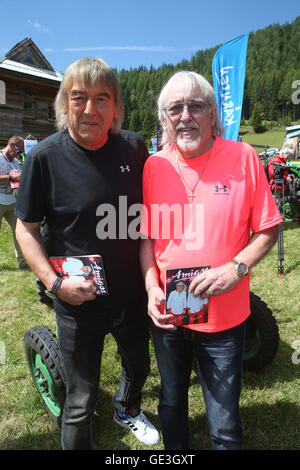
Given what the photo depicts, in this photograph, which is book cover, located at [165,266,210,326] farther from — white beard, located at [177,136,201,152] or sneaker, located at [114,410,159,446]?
sneaker, located at [114,410,159,446]

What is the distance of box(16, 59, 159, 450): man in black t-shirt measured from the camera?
1532 millimetres

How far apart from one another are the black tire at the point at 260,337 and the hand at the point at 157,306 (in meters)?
1.44

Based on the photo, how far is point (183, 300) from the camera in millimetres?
1443

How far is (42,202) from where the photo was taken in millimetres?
1591

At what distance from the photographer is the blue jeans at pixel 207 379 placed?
1.54 m

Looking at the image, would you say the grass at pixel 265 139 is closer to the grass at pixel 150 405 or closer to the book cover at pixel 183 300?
the grass at pixel 150 405

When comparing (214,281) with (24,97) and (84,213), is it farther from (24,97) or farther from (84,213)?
(24,97)

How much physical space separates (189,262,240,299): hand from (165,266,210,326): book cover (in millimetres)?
23

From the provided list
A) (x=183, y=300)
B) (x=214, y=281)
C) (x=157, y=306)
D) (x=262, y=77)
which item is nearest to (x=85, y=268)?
(x=157, y=306)

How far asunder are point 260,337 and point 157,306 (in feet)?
5.24

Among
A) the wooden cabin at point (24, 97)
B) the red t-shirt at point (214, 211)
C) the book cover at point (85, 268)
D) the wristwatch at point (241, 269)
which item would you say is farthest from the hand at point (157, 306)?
the wooden cabin at point (24, 97)
